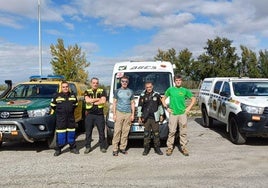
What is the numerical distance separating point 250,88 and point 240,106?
1415mm

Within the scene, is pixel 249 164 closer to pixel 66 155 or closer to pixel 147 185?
pixel 147 185

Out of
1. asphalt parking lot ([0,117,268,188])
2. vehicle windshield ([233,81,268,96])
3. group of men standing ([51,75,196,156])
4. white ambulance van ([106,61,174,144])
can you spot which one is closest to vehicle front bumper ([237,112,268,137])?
asphalt parking lot ([0,117,268,188])

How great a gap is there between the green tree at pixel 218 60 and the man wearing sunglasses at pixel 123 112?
4164cm

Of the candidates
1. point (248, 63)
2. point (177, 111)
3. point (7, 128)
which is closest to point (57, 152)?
point (7, 128)

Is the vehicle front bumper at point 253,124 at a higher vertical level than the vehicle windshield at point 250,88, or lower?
lower

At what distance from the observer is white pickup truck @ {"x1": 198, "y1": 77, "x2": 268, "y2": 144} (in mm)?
8305

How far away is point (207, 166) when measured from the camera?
667 centimetres

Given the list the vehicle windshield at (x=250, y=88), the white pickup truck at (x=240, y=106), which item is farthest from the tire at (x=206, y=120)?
the vehicle windshield at (x=250, y=88)

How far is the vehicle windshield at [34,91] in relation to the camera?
31.1ft

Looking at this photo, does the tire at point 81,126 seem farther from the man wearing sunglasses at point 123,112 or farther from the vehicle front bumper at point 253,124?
the vehicle front bumper at point 253,124

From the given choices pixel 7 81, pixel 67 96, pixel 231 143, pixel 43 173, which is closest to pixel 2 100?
pixel 7 81

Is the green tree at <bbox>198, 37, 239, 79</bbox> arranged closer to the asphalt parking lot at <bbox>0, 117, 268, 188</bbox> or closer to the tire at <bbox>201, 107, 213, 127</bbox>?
the tire at <bbox>201, 107, 213, 127</bbox>

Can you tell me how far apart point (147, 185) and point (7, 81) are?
230 inches

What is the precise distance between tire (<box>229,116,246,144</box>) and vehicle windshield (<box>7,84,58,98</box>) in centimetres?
494
